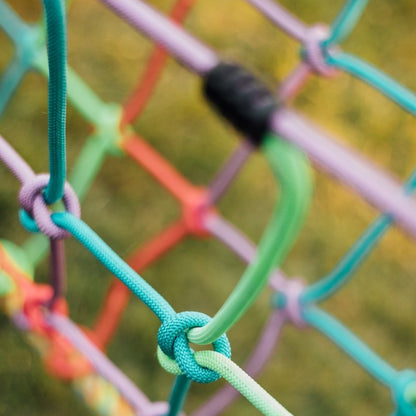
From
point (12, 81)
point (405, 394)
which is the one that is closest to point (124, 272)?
point (405, 394)

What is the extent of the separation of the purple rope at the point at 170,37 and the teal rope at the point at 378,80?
0.97 ft

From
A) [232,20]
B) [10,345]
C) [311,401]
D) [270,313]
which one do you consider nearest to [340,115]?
[232,20]

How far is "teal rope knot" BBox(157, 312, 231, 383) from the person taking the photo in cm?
37

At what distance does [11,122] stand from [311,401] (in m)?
0.70

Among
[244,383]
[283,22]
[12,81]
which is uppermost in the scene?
[283,22]

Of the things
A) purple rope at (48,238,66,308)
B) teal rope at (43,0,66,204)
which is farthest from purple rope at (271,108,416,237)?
purple rope at (48,238,66,308)

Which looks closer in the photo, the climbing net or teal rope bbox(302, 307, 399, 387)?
the climbing net

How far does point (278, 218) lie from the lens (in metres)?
0.28

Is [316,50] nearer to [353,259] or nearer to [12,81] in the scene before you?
[353,259]

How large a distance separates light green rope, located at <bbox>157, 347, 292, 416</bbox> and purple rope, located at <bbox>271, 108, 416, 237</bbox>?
0.48ft

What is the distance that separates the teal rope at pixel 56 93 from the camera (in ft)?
1.05

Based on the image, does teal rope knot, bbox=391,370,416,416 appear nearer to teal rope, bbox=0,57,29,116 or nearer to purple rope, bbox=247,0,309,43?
purple rope, bbox=247,0,309,43

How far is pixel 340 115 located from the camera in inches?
50.8

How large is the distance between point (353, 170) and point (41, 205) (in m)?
0.24
